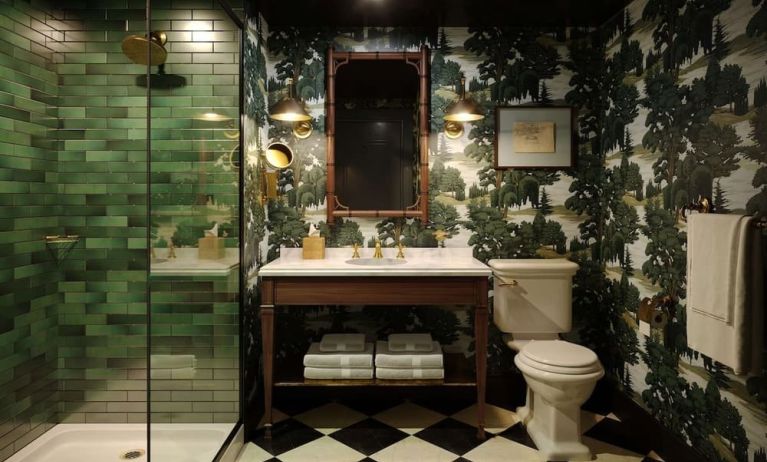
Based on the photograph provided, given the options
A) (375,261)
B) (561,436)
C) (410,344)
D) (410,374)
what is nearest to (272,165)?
(375,261)

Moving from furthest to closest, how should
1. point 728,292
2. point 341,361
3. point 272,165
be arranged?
1. point 272,165
2. point 341,361
3. point 728,292

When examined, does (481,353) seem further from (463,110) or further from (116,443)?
(116,443)

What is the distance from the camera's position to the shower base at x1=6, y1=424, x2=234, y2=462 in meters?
1.97

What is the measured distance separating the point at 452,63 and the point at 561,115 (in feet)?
2.36

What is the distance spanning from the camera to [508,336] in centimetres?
281

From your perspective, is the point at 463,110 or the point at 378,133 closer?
the point at 463,110

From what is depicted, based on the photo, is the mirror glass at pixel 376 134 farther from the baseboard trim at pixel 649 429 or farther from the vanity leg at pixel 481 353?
the baseboard trim at pixel 649 429

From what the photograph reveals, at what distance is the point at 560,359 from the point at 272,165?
6.15ft

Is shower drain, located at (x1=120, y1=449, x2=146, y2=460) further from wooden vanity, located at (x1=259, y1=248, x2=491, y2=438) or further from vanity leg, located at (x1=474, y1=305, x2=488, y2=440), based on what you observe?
vanity leg, located at (x1=474, y1=305, x2=488, y2=440)

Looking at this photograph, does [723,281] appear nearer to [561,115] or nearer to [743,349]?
[743,349]

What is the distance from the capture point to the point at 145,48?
6.83 ft

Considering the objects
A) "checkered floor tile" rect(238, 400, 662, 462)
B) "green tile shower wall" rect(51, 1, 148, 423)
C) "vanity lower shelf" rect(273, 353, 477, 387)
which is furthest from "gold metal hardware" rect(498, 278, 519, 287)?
"green tile shower wall" rect(51, 1, 148, 423)

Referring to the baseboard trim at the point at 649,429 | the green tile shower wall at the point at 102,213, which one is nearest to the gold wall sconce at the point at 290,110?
the green tile shower wall at the point at 102,213

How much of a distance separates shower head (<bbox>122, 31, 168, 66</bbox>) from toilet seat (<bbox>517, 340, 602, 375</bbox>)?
2014 mm
